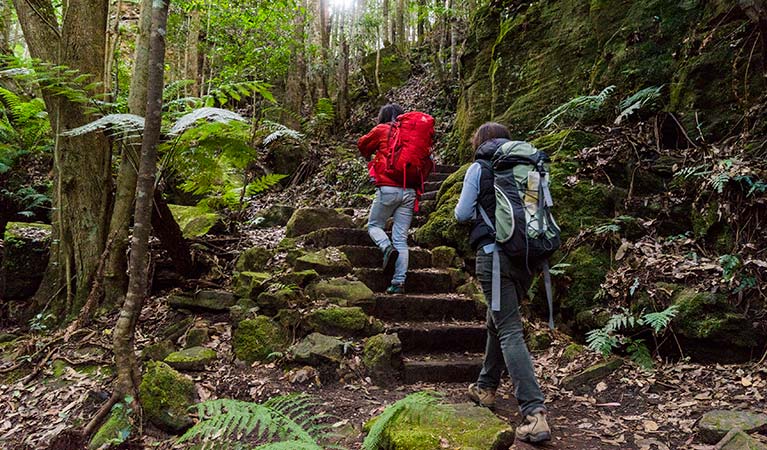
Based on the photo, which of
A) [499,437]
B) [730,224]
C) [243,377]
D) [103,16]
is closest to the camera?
[499,437]

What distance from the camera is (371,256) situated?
574 centimetres

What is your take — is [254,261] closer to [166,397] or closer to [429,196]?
[166,397]

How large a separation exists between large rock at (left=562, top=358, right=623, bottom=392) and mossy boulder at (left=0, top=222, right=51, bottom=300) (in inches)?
250

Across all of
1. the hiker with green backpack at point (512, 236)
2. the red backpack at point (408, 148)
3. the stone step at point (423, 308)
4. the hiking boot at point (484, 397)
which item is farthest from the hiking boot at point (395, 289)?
the hiker with green backpack at point (512, 236)

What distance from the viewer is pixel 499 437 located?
262cm

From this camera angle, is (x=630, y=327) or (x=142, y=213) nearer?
(x=142, y=213)

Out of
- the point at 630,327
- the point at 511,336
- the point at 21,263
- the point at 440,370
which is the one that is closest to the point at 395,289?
the point at 440,370

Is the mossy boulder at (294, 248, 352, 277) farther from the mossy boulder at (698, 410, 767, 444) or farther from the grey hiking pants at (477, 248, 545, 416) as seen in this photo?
the mossy boulder at (698, 410, 767, 444)

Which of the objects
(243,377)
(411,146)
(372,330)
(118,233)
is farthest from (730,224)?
(118,233)

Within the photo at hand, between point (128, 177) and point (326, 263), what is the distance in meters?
2.23

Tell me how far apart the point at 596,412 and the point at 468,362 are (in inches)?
45.0

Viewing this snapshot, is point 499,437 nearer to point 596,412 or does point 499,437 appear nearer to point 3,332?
point 596,412

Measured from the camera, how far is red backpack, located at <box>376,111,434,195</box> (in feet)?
16.7

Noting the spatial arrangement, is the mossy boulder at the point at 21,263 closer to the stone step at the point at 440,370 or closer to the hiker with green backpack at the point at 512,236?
the stone step at the point at 440,370
